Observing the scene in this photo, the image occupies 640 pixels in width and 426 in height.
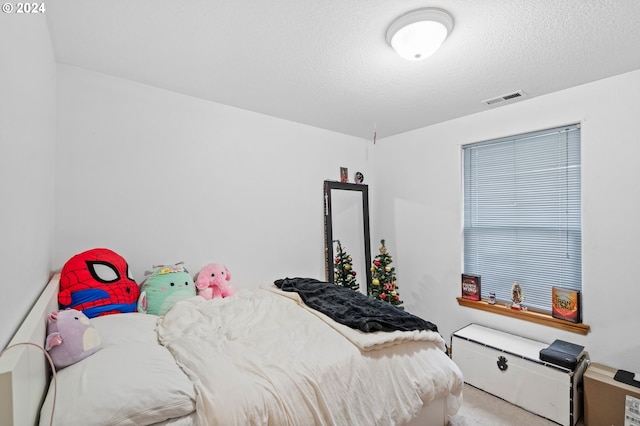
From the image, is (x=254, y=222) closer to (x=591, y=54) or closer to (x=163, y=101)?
(x=163, y=101)

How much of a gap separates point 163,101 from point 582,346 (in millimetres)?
3879

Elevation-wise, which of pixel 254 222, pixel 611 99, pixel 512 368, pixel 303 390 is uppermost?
pixel 611 99

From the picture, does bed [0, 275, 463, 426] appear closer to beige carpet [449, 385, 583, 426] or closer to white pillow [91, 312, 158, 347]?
white pillow [91, 312, 158, 347]

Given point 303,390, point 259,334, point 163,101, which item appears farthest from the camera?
point 163,101

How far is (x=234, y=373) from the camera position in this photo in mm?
1339

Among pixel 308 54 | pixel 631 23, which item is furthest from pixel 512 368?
pixel 308 54

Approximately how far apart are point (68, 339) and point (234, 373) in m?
0.70

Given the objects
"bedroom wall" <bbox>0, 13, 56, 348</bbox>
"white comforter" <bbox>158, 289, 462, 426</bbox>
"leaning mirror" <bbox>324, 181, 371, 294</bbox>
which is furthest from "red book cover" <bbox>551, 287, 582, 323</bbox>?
"bedroom wall" <bbox>0, 13, 56, 348</bbox>

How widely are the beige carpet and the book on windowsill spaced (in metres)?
0.44

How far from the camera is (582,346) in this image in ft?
7.75

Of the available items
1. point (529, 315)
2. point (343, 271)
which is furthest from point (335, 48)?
point (529, 315)

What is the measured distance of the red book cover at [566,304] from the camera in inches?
95.0

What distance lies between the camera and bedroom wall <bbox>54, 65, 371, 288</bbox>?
7.00ft

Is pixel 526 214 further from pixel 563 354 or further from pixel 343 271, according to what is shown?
pixel 343 271
